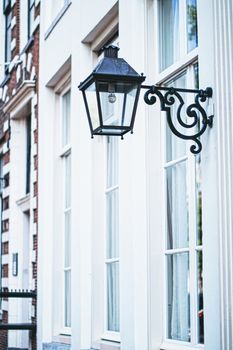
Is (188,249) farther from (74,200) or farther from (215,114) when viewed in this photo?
(74,200)

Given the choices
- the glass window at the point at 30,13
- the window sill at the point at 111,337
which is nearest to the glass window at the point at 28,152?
the glass window at the point at 30,13

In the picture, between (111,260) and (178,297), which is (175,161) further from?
(111,260)

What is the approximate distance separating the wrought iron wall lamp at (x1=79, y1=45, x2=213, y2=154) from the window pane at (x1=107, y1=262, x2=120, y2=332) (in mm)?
3207

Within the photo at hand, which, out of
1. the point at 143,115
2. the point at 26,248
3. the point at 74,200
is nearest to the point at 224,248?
the point at 143,115

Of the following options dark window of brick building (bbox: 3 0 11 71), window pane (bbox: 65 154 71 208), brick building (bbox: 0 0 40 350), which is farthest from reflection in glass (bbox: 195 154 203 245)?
dark window of brick building (bbox: 3 0 11 71)

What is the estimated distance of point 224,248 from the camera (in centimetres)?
615

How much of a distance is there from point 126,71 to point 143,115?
182 cm

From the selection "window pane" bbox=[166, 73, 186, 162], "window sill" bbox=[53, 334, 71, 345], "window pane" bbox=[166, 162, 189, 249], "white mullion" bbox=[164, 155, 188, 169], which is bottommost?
"window sill" bbox=[53, 334, 71, 345]

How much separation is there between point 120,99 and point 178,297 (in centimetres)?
197

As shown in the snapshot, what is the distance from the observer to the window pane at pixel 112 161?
390 inches

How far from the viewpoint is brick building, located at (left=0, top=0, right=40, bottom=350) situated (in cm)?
1430

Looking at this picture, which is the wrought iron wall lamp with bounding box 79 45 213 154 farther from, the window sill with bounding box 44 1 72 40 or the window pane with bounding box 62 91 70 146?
the window pane with bounding box 62 91 70 146

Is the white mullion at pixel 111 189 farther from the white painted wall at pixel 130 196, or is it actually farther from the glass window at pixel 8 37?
the glass window at pixel 8 37

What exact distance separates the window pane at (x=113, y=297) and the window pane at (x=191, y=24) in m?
3.09
